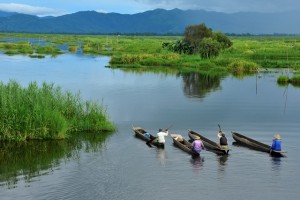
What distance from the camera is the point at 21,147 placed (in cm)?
3069

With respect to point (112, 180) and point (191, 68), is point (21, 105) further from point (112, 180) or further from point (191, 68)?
point (191, 68)

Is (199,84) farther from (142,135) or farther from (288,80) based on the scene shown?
(142,135)

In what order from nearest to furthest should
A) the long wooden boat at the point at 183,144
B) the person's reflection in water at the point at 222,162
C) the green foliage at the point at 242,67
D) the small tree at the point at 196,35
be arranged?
the person's reflection in water at the point at 222,162, the long wooden boat at the point at 183,144, the green foliage at the point at 242,67, the small tree at the point at 196,35

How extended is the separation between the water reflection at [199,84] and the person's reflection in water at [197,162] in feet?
96.4

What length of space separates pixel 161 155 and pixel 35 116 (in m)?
9.41

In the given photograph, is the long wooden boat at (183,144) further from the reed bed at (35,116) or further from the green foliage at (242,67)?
the green foliage at (242,67)

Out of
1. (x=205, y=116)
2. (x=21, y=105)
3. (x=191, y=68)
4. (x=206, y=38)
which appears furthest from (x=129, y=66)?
(x=21, y=105)

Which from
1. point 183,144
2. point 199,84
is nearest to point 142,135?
point 183,144

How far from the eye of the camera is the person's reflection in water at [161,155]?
92.5 feet

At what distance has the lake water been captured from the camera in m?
22.8

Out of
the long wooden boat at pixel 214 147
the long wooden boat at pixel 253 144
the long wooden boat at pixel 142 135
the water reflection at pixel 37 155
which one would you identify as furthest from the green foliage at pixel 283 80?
the water reflection at pixel 37 155

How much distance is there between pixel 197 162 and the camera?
28.0 m

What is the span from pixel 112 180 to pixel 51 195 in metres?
3.73

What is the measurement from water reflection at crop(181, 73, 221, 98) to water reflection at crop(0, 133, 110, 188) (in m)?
28.0
